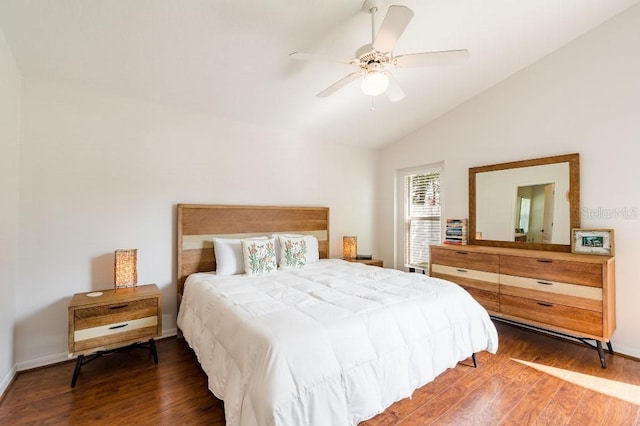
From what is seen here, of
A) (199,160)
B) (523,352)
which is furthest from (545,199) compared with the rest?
(199,160)

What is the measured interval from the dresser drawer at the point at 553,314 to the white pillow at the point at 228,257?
8.64 ft

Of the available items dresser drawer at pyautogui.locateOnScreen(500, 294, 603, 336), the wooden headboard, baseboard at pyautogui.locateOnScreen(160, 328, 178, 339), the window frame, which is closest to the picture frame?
dresser drawer at pyautogui.locateOnScreen(500, 294, 603, 336)

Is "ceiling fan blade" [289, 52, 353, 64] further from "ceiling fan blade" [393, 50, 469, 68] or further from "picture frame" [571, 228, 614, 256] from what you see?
"picture frame" [571, 228, 614, 256]

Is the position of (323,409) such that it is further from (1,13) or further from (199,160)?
(1,13)

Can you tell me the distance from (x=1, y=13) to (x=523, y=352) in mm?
4613

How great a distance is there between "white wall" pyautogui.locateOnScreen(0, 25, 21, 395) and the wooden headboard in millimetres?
1165

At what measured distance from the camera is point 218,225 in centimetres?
321

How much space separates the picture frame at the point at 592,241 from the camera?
2.62 m

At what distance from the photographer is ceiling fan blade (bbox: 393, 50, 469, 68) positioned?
1935 millimetres

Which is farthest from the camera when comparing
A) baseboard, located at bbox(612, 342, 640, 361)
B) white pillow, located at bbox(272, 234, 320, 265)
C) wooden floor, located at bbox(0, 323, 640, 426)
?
white pillow, located at bbox(272, 234, 320, 265)

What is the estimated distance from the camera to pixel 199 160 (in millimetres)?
3178

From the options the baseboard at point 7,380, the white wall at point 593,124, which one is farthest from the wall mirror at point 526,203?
the baseboard at point 7,380

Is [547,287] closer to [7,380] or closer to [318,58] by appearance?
[318,58]

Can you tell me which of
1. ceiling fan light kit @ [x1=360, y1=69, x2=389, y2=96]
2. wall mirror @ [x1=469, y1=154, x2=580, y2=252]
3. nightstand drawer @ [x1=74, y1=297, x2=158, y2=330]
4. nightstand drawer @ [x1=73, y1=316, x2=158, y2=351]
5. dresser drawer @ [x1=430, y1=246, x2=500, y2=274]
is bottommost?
nightstand drawer @ [x1=73, y1=316, x2=158, y2=351]
